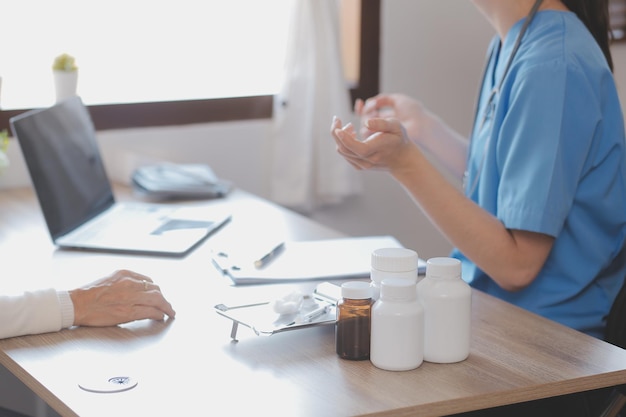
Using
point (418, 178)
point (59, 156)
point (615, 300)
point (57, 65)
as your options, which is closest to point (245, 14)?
point (57, 65)

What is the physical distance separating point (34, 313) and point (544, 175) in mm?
861

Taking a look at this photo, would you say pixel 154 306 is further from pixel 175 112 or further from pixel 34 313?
pixel 175 112

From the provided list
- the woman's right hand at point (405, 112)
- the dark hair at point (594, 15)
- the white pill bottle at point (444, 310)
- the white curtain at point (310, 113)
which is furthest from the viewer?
the white curtain at point (310, 113)

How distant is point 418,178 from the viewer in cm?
160

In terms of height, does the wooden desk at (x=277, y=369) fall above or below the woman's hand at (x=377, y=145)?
below

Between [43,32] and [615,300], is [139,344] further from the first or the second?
[43,32]

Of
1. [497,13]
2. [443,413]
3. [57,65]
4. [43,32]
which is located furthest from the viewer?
[43,32]

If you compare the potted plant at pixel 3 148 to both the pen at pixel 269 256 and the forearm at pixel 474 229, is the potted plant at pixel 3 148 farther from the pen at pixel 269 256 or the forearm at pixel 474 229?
the forearm at pixel 474 229

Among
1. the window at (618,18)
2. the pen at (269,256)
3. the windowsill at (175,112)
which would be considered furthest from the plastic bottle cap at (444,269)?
the window at (618,18)

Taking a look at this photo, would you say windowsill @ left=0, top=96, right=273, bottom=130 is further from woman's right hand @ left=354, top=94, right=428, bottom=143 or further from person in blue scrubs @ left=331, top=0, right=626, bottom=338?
person in blue scrubs @ left=331, top=0, right=626, bottom=338

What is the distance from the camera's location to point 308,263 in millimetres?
1722

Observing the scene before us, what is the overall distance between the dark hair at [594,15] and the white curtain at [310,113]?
1.18 metres

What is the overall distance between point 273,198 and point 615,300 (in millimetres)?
1511

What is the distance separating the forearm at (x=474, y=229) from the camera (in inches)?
62.7
